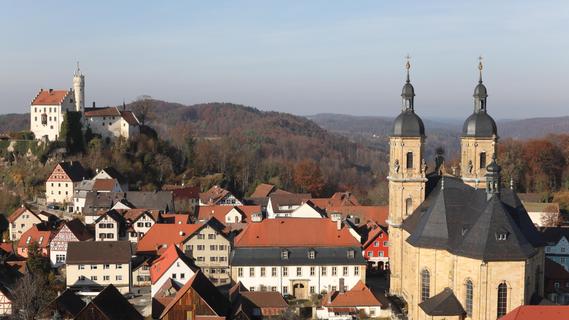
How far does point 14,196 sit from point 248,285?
4412cm

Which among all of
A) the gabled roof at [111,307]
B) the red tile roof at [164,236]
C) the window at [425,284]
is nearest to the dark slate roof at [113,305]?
the gabled roof at [111,307]

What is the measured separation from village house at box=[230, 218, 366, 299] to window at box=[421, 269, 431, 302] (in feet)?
23.2

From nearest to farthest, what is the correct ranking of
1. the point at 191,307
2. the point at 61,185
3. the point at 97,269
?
the point at 191,307 < the point at 97,269 < the point at 61,185

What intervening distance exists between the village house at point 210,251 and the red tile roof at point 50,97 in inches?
1681

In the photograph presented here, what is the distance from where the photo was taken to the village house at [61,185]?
7962cm

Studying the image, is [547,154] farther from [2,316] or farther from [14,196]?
[2,316]

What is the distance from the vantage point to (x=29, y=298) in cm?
3912

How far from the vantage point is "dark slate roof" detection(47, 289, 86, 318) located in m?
39.5

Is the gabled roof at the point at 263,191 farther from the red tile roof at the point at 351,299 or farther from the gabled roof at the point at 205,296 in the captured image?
the gabled roof at the point at 205,296

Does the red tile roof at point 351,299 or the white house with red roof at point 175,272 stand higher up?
the white house with red roof at point 175,272

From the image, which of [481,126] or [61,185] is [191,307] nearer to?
[481,126]

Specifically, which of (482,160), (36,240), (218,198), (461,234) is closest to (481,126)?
(482,160)

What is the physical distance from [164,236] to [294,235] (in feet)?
41.0

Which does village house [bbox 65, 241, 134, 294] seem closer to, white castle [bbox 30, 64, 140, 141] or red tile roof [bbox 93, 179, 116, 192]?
red tile roof [bbox 93, 179, 116, 192]
